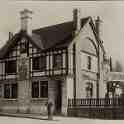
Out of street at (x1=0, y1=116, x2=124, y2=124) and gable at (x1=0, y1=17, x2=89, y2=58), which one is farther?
gable at (x1=0, y1=17, x2=89, y2=58)

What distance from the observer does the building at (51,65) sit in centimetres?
232

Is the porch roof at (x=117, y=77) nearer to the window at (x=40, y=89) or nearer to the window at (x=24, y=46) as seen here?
the window at (x=40, y=89)

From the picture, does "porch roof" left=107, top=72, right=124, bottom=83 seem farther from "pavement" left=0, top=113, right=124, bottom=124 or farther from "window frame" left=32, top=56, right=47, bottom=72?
"window frame" left=32, top=56, right=47, bottom=72

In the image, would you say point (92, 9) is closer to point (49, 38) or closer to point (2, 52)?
point (49, 38)

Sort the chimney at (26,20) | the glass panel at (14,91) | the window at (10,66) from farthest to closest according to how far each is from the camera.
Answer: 1. the glass panel at (14,91)
2. the window at (10,66)
3. the chimney at (26,20)

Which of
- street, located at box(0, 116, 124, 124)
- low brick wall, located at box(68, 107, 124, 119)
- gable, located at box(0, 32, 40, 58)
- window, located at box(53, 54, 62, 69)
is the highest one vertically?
gable, located at box(0, 32, 40, 58)

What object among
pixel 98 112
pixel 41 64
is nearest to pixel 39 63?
pixel 41 64

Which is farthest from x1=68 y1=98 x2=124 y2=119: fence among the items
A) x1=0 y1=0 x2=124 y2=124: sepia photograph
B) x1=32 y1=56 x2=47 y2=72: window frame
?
x1=32 y1=56 x2=47 y2=72: window frame

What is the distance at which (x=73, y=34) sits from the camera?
2512 millimetres

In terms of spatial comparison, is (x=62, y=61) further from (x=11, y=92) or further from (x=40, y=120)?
(x=40, y=120)

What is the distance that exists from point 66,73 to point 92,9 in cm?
44

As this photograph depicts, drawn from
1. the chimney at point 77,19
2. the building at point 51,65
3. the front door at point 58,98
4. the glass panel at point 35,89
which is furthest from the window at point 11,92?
the chimney at point 77,19

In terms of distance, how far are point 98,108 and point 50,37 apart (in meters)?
0.53

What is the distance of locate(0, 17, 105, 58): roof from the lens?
229 cm
